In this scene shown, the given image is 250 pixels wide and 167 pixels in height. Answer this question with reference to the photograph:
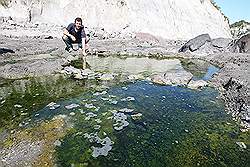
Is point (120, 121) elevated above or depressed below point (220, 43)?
below

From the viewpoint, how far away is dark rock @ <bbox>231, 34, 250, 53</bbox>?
32.3 m

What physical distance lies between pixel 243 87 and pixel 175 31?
1847 inches

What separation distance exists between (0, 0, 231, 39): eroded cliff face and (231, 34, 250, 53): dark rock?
2356 centimetres

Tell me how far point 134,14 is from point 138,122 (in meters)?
48.0

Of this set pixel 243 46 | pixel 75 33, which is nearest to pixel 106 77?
pixel 75 33

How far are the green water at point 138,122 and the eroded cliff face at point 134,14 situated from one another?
2909 cm

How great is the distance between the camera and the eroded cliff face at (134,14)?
4206 centimetres

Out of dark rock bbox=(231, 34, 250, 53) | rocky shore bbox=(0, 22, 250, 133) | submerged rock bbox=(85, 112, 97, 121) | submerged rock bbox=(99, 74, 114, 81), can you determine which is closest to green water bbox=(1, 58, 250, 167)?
submerged rock bbox=(85, 112, 97, 121)

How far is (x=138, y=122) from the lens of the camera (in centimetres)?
1060

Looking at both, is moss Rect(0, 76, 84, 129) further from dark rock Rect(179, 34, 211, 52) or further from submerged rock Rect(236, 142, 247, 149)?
dark rock Rect(179, 34, 211, 52)

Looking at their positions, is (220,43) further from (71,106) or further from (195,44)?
(71,106)

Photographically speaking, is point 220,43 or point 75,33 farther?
point 220,43

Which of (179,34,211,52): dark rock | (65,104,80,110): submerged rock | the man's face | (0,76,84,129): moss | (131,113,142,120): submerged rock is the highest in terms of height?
the man's face

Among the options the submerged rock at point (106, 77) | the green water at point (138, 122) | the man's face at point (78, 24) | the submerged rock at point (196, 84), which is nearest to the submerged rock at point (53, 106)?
the green water at point (138, 122)
